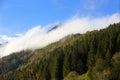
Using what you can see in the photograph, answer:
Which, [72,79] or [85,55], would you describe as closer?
[72,79]

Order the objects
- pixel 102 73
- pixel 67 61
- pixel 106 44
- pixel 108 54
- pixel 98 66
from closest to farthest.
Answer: pixel 102 73, pixel 98 66, pixel 108 54, pixel 106 44, pixel 67 61

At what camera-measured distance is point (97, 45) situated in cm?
19438

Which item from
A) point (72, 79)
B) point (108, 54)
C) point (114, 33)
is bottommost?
point (72, 79)

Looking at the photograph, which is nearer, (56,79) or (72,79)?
(72,79)

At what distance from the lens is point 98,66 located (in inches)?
5802

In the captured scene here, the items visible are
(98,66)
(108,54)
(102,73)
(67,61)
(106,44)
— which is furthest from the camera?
(67,61)

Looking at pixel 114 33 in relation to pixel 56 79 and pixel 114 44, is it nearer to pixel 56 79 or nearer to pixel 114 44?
pixel 114 44

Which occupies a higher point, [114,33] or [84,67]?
[114,33]

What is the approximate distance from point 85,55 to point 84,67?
43.0ft

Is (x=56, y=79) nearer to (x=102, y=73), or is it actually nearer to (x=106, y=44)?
(x=106, y=44)

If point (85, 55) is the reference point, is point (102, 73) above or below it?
Answer: below

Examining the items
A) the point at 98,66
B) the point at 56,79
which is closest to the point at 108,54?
the point at 98,66

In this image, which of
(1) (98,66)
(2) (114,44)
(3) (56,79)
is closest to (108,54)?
(2) (114,44)

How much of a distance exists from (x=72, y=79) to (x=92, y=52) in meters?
41.3
